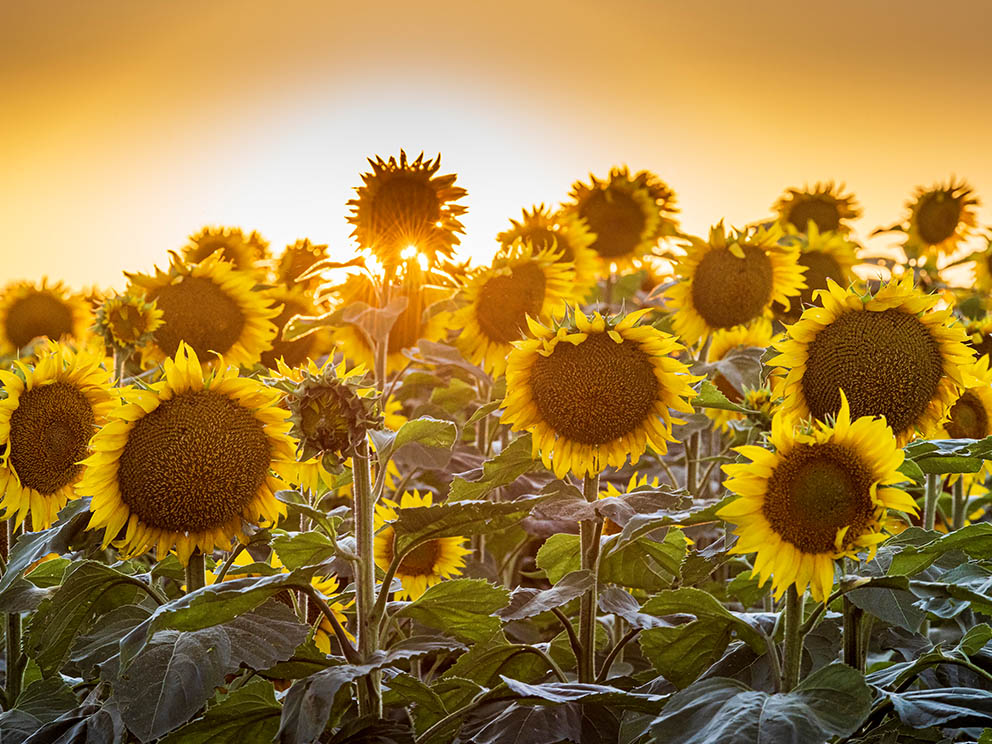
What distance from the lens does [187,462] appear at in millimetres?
1857

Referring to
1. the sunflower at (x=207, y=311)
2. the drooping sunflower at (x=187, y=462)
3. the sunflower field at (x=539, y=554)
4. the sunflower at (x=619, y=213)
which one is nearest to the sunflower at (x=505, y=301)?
the sunflower field at (x=539, y=554)

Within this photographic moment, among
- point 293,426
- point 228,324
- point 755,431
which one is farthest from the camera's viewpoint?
point 228,324

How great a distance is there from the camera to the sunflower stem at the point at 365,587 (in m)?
1.83

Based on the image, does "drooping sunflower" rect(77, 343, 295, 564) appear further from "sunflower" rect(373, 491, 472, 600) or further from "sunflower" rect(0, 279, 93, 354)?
"sunflower" rect(0, 279, 93, 354)

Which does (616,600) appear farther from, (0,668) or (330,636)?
(0,668)

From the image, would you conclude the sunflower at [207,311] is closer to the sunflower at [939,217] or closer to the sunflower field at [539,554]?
the sunflower field at [539,554]

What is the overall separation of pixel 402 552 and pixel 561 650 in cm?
65

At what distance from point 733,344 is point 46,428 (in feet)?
7.82

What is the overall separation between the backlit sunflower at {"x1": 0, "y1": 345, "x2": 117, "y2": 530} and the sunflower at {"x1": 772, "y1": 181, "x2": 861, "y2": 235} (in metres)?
2.83

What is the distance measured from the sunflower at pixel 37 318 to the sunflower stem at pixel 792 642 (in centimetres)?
333

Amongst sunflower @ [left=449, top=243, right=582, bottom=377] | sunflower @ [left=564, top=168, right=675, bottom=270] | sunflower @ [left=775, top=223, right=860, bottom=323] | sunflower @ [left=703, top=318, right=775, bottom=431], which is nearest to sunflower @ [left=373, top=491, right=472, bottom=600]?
sunflower @ [left=449, top=243, right=582, bottom=377]

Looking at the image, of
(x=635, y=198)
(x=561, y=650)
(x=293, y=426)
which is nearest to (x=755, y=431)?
(x=561, y=650)

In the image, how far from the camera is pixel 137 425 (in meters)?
1.89

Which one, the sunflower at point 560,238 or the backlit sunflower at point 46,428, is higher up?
the sunflower at point 560,238
